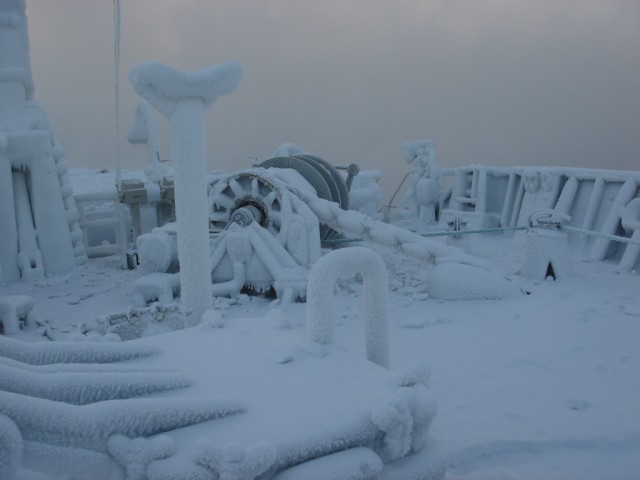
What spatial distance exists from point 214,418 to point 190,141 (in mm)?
2504

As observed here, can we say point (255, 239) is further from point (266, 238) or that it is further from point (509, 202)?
point (509, 202)

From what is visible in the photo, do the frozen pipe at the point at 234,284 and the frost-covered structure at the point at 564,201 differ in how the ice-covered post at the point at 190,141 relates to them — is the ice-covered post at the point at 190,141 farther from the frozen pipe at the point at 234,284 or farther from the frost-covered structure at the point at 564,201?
the frost-covered structure at the point at 564,201

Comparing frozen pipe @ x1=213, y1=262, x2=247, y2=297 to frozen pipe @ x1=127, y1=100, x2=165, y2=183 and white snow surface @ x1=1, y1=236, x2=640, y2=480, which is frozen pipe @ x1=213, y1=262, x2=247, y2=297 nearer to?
white snow surface @ x1=1, y1=236, x2=640, y2=480

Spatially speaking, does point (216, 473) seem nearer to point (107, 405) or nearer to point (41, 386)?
point (107, 405)

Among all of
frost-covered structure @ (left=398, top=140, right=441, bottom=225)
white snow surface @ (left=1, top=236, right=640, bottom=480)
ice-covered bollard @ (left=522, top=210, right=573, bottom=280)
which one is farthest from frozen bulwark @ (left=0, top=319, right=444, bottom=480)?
frost-covered structure @ (left=398, top=140, right=441, bottom=225)

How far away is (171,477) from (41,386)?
51cm

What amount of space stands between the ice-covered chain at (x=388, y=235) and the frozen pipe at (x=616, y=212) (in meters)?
2.28

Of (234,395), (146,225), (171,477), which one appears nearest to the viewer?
(171,477)

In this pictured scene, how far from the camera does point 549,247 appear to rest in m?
6.49

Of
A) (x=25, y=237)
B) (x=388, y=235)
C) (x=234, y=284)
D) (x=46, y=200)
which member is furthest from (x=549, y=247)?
(x=25, y=237)

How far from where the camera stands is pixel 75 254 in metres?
8.35

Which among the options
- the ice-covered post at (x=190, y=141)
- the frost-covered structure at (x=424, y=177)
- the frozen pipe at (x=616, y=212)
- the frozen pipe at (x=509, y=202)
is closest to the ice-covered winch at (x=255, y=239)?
the ice-covered post at (x=190, y=141)

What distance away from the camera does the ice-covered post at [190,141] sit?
3.84m

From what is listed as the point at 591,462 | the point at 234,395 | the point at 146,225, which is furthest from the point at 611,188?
the point at 234,395
